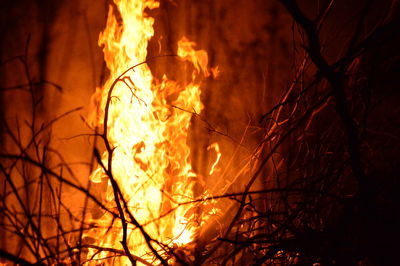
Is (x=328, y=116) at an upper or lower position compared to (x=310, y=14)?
lower

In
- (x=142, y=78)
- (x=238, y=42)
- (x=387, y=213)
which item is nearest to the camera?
(x=387, y=213)

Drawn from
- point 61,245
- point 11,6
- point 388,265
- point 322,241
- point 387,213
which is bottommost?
point 388,265

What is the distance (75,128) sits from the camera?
3.86 meters

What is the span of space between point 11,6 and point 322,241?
12.9 feet

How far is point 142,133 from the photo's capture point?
358 cm

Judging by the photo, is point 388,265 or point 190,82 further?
point 190,82

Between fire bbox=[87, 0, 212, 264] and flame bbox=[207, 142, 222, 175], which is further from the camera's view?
flame bbox=[207, 142, 222, 175]

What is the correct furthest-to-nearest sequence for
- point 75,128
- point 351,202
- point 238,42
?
point 238,42 → point 75,128 → point 351,202

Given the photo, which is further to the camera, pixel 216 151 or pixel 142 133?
pixel 216 151

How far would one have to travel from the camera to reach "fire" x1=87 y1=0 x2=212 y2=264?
3498 mm

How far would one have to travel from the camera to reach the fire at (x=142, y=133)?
11.5ft

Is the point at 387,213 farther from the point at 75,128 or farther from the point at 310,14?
the point at 75,128

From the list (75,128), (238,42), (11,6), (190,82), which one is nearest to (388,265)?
(190,82)

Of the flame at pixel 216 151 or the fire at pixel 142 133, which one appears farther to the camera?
the flame at pixel 216 151
